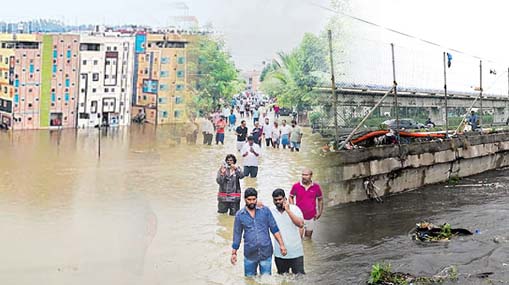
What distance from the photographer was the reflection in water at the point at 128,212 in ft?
10.1

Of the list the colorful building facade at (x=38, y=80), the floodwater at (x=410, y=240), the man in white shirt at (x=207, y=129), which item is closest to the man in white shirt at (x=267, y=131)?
the man in white shirt at (x=207, y=129)

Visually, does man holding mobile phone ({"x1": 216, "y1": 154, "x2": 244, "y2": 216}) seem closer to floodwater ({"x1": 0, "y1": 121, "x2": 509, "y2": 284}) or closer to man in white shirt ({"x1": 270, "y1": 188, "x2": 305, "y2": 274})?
floodwater ({"x1": 0, "y1": 121, "x2": 509, "y2": 284})

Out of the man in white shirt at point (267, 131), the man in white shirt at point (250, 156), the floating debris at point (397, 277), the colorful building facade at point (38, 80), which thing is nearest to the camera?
the floating debris at point (397, 277)

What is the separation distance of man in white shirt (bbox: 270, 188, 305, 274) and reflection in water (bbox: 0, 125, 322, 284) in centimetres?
8

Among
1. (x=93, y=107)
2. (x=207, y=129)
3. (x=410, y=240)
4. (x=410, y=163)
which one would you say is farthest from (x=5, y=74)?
(x=410, y=163)

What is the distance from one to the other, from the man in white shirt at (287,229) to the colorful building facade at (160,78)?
127 cm

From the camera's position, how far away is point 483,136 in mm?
8625

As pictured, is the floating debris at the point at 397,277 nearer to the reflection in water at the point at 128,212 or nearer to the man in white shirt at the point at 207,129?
the reflection in water at the point at 128,212

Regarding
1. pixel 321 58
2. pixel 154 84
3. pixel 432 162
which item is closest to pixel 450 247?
pixel 321 58

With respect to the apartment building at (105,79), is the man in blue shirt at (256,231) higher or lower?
lower

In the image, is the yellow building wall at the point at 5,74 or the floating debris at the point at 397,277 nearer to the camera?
the floating debris at the point at 397,277

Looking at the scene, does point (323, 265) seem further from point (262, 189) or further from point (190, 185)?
point (190, 185)

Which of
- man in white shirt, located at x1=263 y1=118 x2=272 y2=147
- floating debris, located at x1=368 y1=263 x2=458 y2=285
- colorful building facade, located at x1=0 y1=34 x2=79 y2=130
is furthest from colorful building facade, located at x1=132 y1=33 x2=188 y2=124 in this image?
floating debris, located at x1=368 y1=263 x2=458 y2=285

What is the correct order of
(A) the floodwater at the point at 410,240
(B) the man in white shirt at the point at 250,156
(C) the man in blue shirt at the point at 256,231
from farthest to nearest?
(B) the man in white shirt at the point at 250,156
(A) the floodwater at the point at 410,240
(C) the man in blue shirt at the point at 256,231
